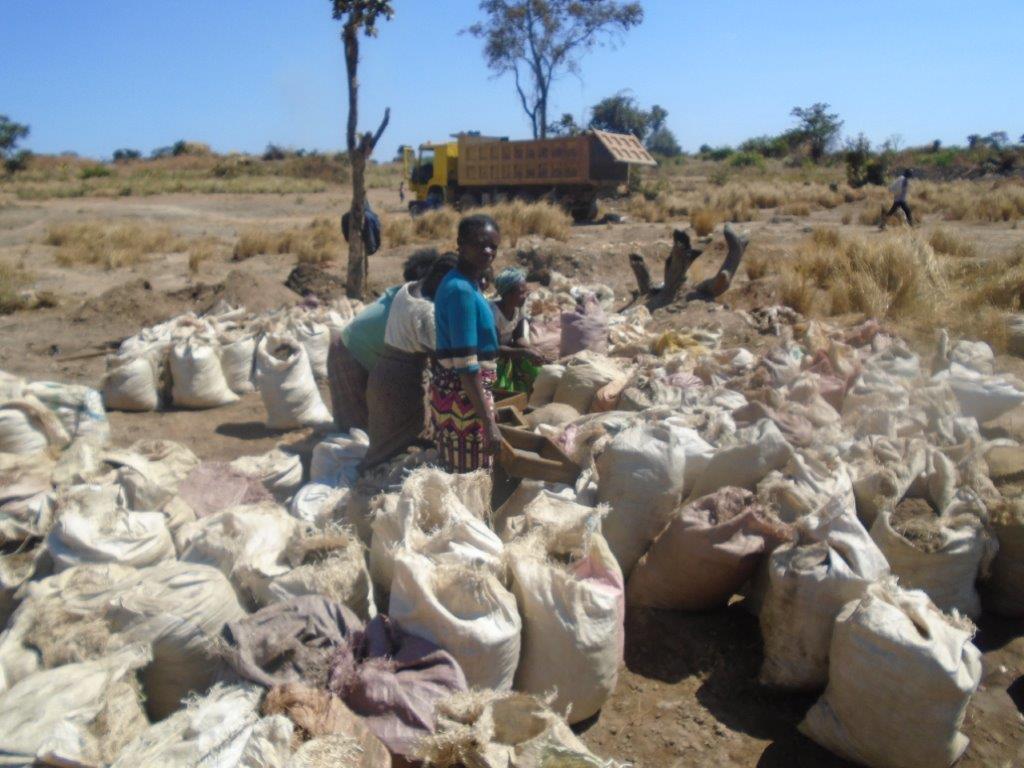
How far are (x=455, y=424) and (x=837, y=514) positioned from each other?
147cm

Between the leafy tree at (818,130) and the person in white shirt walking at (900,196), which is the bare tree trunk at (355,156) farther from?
the leafy tree at (818,130)

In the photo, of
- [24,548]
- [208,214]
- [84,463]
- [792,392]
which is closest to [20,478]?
[84,463]

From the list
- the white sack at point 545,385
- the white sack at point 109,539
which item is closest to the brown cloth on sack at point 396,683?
the white sack at point 109,539

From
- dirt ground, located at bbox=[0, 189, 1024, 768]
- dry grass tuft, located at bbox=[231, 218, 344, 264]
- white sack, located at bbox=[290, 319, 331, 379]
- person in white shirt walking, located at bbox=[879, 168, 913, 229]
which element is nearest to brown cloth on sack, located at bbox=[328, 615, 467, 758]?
dirt ground, located at bbox=[0, 189, 1024, 768]

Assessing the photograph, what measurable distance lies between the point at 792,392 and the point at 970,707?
5.97 feet

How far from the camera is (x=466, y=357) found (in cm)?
318

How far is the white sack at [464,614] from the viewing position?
7.55 ft

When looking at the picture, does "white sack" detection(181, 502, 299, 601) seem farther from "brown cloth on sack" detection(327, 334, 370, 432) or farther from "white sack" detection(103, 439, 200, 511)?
"brown cloth on sack" detection(327, 334, 370, 432)

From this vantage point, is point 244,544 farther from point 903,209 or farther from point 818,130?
point 818,130

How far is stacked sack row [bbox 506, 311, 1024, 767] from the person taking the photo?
240cm

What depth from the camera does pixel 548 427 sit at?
3.97 m

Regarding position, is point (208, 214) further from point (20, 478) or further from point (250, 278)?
point (20, 478)

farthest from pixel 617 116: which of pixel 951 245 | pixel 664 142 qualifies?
pixel 951 245

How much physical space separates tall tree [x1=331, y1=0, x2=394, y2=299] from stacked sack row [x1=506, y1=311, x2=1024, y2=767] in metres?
5.07
